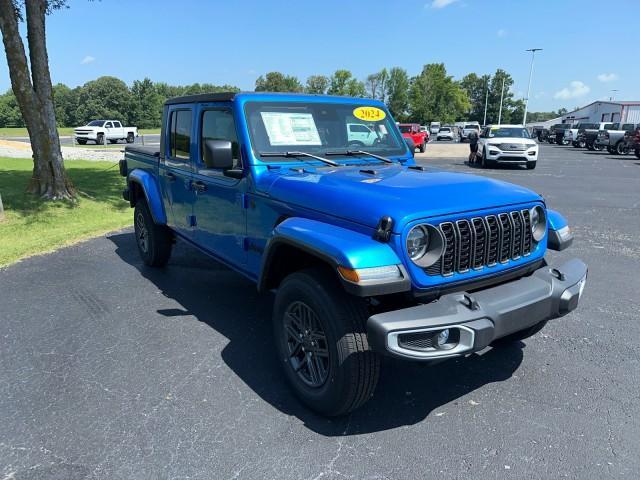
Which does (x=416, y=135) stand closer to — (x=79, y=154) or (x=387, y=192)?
(x=79, y=154)

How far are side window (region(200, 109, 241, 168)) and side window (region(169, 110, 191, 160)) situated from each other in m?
0.33

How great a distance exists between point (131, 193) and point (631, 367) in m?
5.60

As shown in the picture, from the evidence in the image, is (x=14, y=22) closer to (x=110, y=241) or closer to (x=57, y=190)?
(x=57, y=190)

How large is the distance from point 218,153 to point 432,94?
82665mm

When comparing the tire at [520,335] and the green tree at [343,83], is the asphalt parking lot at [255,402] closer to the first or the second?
the tire at [520,335]

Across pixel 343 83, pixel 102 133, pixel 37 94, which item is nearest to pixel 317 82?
pixel 343 83

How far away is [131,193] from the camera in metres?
6.11

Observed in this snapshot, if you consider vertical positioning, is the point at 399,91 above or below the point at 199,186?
above

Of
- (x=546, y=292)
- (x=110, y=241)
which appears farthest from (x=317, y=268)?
(x=110, y=241)

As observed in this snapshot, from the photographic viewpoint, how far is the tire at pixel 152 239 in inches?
221

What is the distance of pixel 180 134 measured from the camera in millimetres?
4738

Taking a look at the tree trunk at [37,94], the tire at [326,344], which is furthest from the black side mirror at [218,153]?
the tree trunk at [37,94]

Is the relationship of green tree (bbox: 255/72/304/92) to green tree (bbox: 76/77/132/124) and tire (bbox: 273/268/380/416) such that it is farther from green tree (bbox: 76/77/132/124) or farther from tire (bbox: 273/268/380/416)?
tire (bbox: 273/268/380/416)

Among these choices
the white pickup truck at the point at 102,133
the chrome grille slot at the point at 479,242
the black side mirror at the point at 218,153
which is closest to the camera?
the chrome grille slot at the point at 479,242
